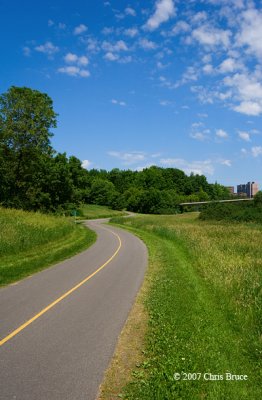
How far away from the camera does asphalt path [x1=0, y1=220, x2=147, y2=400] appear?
6086 mm

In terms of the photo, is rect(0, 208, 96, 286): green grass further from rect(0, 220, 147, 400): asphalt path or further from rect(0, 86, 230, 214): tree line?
rect(0, 86, 230, 214): tree line

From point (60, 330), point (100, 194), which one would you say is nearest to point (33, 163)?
point (60, 330)

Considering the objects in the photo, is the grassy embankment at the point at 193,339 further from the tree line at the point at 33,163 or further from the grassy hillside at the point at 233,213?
the grassy hillside at the point at 233,213

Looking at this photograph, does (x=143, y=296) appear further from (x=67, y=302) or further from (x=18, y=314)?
(x=18, y=314)

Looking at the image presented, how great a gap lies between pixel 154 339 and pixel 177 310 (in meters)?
2.16

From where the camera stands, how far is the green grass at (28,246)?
17109 millimetres

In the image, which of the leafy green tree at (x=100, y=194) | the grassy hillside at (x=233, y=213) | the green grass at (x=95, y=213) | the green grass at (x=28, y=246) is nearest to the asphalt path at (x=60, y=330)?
the green grass at (x=28, y=246)

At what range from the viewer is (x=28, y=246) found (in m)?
22.8

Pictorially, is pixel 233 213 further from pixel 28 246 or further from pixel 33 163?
pixel 28 246

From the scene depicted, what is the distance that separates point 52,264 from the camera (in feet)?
64.2

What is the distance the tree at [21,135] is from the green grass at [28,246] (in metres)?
16.6

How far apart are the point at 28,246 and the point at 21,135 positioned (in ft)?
89.9

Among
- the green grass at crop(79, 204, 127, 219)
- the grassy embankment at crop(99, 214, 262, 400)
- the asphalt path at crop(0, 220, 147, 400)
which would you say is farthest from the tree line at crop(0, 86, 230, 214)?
the grassy embankment at crop(99, 214, 262, 400)

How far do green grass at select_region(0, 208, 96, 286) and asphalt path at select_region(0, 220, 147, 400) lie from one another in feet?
3.92
